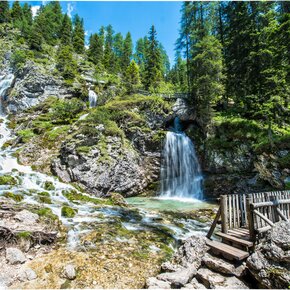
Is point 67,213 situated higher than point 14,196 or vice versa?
point 14,196

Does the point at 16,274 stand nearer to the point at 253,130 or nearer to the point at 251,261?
the point at 251,261

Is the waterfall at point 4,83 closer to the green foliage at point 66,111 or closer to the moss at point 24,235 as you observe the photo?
the green foliage at point 66,111

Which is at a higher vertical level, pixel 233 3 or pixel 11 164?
pixel 233 3

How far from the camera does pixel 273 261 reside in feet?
14.4

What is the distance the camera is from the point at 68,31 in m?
48.6

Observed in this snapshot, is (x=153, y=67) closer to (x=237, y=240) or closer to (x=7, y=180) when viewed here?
(x=7, y=180)

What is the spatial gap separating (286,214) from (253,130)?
12.7m

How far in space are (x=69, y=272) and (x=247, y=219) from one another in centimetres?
498

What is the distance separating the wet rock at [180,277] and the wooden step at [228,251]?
931mm

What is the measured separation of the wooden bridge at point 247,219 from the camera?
213 inches

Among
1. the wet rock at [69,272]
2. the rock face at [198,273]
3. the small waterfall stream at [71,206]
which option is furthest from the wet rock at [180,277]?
the small waterfall stream at [71,206]

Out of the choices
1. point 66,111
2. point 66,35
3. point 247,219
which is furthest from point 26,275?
point 66,35

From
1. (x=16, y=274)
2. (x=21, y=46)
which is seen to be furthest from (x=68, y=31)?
(x=16, y=274)

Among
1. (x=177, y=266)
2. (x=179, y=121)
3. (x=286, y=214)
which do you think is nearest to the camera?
(x=177, y=266)
